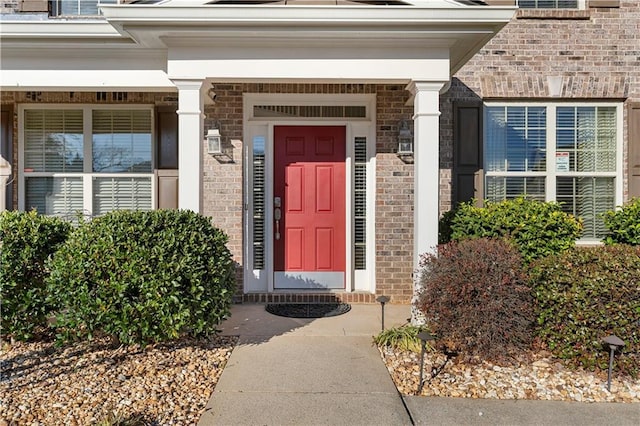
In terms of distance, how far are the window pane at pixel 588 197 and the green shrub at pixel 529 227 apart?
1081 millimetres

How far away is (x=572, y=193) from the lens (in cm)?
567

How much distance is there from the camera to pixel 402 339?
152 inches

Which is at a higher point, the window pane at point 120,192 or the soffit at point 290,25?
the soffit at point 290,25

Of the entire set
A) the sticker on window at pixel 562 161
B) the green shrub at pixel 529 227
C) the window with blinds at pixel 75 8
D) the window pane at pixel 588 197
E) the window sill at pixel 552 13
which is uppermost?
the window with blinds at pixel 75 8

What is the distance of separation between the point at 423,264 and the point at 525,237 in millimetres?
1285

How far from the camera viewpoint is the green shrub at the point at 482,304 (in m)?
3.43

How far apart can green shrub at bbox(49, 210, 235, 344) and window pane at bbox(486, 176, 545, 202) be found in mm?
3837

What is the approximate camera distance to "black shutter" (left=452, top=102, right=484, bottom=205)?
217 inches

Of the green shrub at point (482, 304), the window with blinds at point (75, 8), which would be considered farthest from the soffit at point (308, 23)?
the window with blinds at point (75, 8)

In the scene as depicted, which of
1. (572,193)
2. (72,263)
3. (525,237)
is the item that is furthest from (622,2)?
(72,263)

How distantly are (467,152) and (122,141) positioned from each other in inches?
177

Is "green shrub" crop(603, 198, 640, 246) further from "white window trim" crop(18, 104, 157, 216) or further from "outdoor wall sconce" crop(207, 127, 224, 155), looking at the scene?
"white window trim" crop(18, 104, 157, 216)

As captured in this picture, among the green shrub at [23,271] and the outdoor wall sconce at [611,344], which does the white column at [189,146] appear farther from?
the outdoor wall sconce at [611,344]

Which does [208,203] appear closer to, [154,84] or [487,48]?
[154,84]
